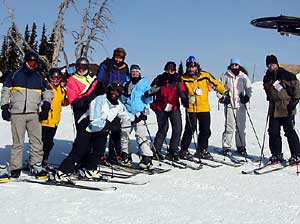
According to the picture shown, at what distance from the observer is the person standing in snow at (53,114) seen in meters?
7.14

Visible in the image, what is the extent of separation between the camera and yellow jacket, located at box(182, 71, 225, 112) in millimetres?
8117

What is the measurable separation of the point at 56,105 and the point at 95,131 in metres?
1.34

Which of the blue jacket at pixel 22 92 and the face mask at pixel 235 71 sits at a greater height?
the face mask at pixel 235 71

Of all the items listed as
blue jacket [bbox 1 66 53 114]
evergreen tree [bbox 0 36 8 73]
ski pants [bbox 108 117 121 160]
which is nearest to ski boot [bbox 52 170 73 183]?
blue jacket [bbox 1 66 53 114]

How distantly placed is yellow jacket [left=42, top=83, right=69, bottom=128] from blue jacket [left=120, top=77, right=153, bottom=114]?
3.46ft

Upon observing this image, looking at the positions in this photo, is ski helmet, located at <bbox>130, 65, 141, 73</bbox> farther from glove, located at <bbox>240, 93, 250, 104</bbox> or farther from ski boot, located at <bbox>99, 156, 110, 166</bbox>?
glove, located at <bbox>240, 93, 250, 104</bbox>

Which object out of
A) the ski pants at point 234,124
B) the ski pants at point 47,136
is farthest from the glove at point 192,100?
the ski pants at point 47,136

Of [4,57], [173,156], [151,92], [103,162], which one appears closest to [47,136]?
[103,162]

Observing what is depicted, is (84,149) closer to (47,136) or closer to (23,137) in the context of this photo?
(23,137)

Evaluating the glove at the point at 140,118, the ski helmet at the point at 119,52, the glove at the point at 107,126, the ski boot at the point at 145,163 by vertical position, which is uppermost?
the ski helmet at the point at 119,52

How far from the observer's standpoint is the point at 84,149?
6309 millimetres

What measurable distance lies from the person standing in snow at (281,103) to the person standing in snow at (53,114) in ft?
11.7

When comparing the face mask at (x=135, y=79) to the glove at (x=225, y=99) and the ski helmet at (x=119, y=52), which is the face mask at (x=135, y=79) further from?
the glove at (x=225, y=99)

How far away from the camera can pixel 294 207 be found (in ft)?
16.7
